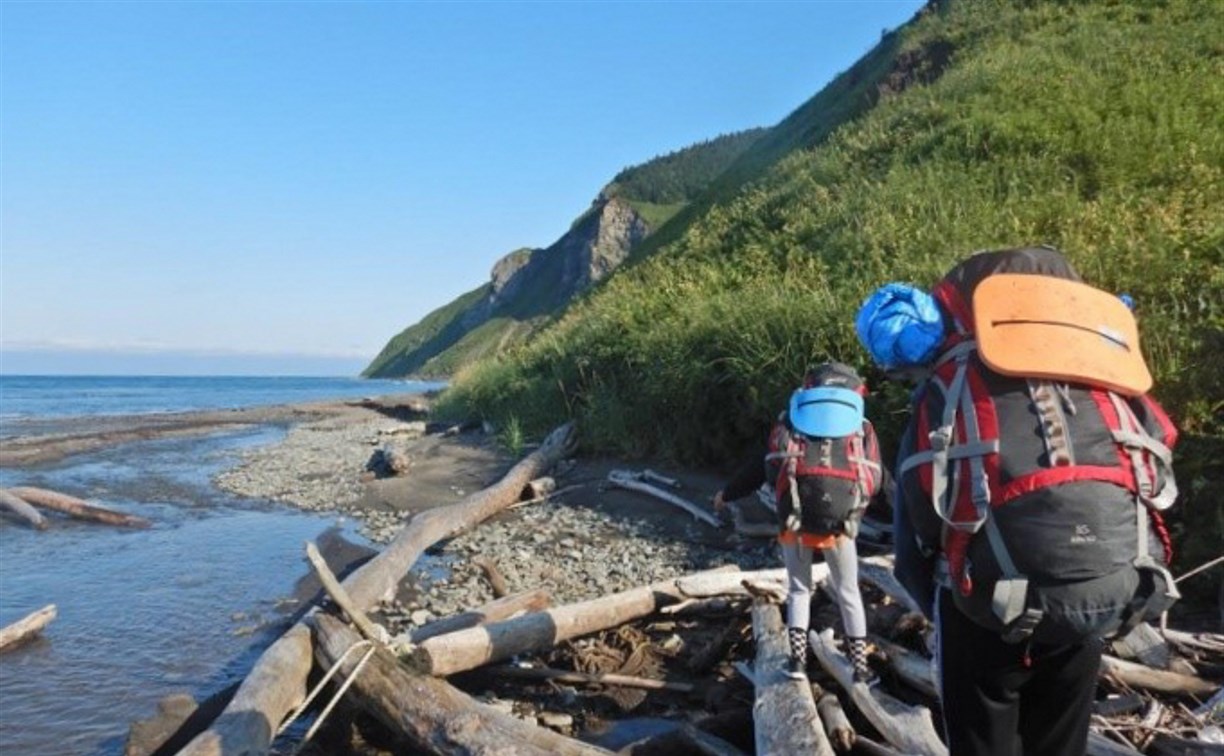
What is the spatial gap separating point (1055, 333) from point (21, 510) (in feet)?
59.8

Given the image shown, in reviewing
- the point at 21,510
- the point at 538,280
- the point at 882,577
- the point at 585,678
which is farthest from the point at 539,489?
the point at 538,280

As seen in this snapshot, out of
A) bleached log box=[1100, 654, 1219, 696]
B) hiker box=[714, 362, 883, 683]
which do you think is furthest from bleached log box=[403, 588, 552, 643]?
bleached log box=[1100, 654, 1219, 696]

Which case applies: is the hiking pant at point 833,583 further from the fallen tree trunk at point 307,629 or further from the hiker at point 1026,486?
the fallen tree trunk at point 307,629

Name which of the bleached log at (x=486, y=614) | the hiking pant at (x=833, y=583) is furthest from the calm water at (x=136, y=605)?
the hiking pant at (x=833, y=583)

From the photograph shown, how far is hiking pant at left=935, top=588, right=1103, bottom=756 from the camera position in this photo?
304cm

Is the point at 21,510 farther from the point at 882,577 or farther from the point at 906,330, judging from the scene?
the point at 906,330

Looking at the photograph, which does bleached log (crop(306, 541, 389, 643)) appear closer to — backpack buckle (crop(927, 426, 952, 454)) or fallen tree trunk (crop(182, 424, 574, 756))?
fallen tree trunk (crop(182, 424, 574, 756))

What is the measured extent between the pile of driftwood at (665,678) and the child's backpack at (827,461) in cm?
90

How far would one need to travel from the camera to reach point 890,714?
4.78 metres

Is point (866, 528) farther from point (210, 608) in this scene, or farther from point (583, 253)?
point (583, 253)

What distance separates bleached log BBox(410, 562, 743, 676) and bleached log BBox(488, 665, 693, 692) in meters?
0.14

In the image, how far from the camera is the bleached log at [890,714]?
4.44 metres

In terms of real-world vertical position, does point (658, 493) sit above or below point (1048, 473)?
below

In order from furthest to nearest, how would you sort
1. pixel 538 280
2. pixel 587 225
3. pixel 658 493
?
pixel 538 280, pixel 587 225, pixel 658 493
